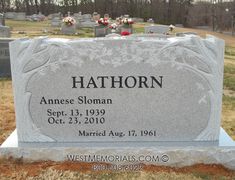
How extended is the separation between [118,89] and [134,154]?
2.68 feet

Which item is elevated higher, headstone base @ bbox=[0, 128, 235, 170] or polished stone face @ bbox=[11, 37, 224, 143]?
polished stone face @ bbox=[11, 37, 224, 143]

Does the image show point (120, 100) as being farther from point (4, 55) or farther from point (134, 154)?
point (4, 55)

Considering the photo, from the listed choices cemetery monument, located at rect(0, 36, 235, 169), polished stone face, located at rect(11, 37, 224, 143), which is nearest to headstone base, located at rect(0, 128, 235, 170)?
cemetery monument, located at rect(0, 36, 235, 169)

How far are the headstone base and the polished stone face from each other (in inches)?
6.1

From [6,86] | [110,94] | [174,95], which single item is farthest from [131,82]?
[6,86]

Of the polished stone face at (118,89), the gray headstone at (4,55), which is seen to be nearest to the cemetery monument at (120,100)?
the polished stone face at (118,89)

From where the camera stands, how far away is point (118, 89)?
13.3 ft

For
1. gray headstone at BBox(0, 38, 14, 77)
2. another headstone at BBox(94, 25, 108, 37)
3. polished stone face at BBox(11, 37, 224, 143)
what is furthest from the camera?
another headstone at BBox(94, 25, 108, 37)

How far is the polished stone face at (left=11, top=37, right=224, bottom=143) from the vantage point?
13.0 ft

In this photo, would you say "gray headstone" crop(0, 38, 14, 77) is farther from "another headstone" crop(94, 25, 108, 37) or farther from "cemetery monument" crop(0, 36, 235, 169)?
"another headstone" crop(94, 25, 108, 37)

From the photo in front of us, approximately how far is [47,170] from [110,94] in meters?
1.17

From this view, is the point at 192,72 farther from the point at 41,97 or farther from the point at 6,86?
the point at 6,86

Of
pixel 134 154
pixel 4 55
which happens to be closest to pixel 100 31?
pixel 4 55

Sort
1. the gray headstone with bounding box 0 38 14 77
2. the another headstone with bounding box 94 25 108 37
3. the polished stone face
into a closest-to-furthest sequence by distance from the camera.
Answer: the polished stone face, the gray headstone with bounding box 0 38 14 77, the another headstone with bounding box 94 25 108 37
